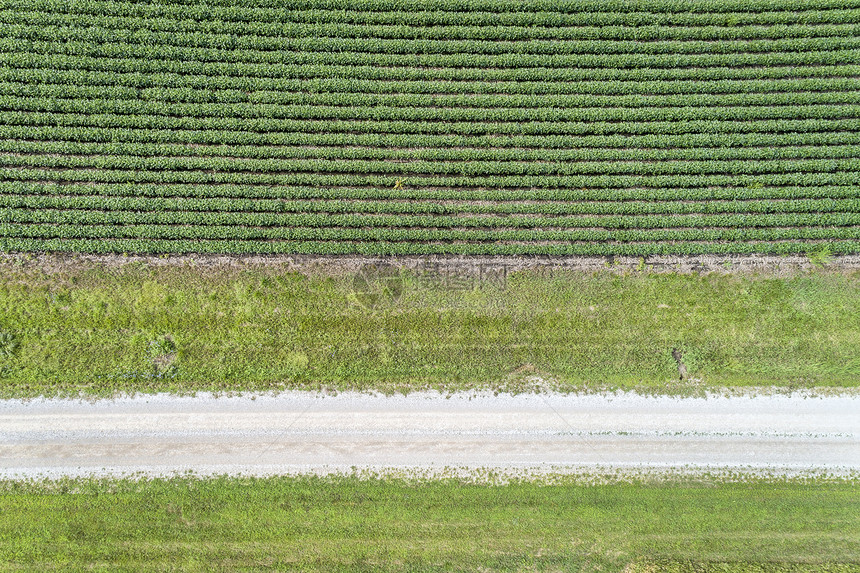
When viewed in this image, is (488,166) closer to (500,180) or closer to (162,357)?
(500,180)

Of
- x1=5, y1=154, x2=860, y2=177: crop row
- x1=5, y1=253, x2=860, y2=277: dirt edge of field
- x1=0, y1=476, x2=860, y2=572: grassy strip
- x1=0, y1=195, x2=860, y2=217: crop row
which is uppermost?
x1=5, y1=154, x2=860, y2=177: crop row

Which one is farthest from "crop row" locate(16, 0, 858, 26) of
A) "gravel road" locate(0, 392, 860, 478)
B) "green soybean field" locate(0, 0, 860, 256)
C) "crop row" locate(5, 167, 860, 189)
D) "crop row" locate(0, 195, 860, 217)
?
"gravel road" locate(0, 392, 860, 478)

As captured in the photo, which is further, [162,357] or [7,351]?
[162,357]

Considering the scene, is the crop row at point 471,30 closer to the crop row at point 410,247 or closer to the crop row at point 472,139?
the crop row at point 472,139

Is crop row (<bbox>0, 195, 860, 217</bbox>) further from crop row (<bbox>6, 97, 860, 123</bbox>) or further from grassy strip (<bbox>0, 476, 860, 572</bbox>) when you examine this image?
grassy strip (<bbox>0, 476, 860, 572</bbox>)

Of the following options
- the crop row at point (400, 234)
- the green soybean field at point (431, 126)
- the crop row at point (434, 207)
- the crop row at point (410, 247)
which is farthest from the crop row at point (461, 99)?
the crop row at point (410, 247)

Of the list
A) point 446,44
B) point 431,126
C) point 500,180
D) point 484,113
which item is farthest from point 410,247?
point 446,44
